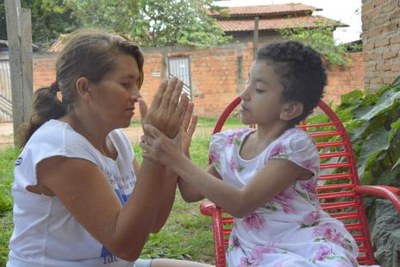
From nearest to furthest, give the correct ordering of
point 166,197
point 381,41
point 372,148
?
point 166,197 < point 372,148 < point 381,41

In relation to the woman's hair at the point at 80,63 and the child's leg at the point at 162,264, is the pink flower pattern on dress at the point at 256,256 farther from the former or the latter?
the woman's hair at the point at 80,63

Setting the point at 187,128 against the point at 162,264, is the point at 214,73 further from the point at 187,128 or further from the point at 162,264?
the point at 187,128

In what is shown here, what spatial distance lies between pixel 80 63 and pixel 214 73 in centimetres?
1088

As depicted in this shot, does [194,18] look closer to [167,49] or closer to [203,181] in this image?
[167,49]

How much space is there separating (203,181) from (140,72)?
1.33 feet

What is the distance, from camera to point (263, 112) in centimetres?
170

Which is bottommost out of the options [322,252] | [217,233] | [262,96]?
[217,233]

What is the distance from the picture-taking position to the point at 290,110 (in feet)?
5.57

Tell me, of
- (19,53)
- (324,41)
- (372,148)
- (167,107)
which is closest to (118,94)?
(167,107)

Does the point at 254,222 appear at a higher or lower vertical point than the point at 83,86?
lower

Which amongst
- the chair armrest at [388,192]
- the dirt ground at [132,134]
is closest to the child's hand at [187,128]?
the chair armrest at [388,192]

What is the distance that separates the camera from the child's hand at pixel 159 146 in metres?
1.46

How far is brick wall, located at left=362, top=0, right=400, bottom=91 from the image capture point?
5285mm

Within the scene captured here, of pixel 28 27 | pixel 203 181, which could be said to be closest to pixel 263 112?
pixel 203 181
